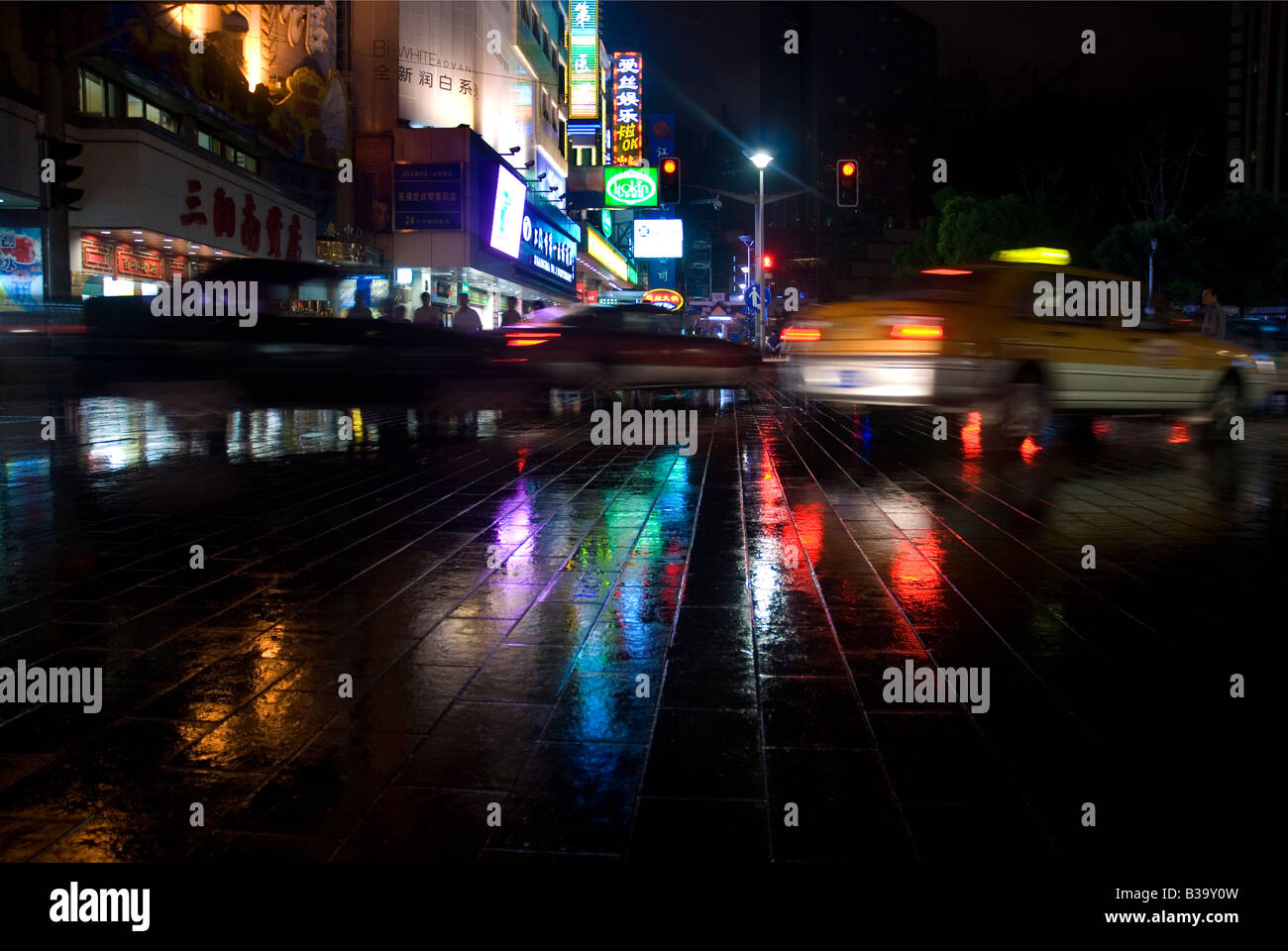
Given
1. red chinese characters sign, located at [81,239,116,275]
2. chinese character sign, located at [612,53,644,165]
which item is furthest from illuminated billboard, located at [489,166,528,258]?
chinese character sign, located at [612,53,644,165]

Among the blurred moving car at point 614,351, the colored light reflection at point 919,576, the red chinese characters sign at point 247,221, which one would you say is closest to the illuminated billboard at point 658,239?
the red chinese characters sign at point 247,221

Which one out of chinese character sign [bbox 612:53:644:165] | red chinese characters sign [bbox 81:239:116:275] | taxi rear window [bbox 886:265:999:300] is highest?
chinese character sign [bbox 612:53:644:165]

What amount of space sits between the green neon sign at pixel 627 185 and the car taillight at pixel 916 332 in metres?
42.8

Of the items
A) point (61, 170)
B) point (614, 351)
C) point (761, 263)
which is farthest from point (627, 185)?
point (61, 170)

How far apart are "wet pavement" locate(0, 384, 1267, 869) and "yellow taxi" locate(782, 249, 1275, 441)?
203 centimetres

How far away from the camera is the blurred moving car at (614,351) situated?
52.9 feet

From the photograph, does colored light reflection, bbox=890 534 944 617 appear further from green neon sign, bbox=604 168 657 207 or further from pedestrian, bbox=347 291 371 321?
green neon sign, bbox=604 168 657 207

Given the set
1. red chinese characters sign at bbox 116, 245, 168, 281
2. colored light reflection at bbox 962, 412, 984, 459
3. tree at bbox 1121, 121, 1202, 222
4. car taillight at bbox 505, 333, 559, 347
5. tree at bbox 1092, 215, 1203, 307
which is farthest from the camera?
tree at bbox 1121, 121, 1202, 222

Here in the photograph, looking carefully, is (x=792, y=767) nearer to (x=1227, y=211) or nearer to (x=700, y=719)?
(x=700, y=719)

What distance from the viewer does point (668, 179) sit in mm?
25766

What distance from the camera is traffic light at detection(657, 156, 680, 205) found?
83.6ft

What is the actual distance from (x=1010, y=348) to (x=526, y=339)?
8052 mm

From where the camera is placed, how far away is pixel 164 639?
420 centimetres
